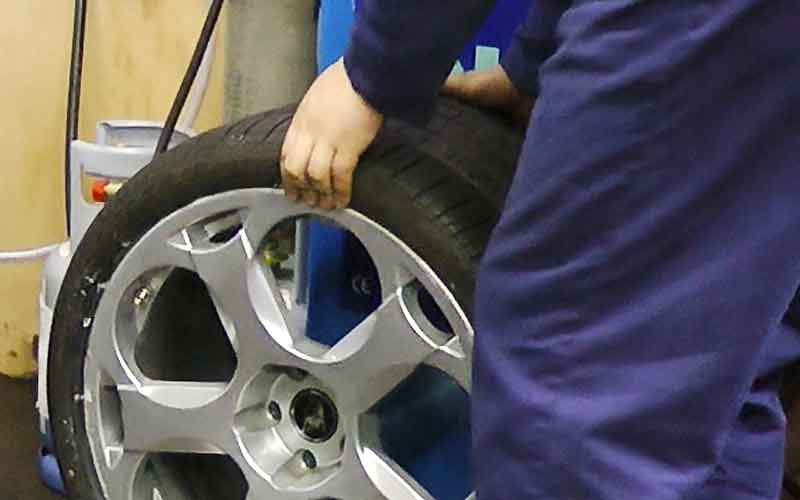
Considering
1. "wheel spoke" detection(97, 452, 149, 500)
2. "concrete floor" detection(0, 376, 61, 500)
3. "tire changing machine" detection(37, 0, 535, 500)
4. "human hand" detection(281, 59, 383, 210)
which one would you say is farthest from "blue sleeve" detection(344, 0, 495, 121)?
"concrete floor" detection(0, 376, 61, 500)

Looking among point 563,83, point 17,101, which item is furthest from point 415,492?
point 17,101

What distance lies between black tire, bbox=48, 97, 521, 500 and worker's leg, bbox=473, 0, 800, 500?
0.67 feet

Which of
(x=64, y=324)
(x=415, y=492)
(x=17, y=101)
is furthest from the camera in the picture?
(x=17, y=101)

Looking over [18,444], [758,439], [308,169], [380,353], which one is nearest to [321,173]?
[308,169]

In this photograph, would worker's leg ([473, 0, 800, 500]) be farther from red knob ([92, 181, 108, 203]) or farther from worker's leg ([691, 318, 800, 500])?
red knob ([92, 181, 108, 203])

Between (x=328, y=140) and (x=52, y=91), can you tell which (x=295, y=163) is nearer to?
(x=328, y=140)

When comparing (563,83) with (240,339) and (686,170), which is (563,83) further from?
(240,339)

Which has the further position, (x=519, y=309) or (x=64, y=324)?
(x=64, y=324)

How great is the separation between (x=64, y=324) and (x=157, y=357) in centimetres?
9

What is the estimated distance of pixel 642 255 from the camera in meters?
0.76

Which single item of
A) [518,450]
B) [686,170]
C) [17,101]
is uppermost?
[686,170]

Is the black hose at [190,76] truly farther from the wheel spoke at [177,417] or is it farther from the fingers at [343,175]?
the fingers at [343,175]

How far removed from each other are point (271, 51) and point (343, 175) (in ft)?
1.63

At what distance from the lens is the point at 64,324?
48.8 inches
